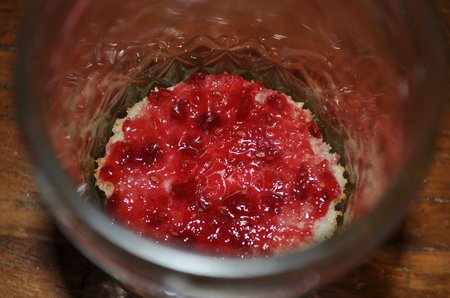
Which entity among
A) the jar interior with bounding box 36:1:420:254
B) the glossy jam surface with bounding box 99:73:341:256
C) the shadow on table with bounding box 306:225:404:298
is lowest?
the shadow on table with bounding box 306:225:404:298

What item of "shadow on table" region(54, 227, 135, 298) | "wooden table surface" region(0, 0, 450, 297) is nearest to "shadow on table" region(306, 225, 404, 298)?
"wooden table surface" region(0, 0, 450, 297)

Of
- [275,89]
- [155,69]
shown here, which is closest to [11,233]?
[155,69]

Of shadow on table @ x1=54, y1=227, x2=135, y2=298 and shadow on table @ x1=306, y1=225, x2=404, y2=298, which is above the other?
shadow on table @ x1=306, y1=225, x2=404, y2=298

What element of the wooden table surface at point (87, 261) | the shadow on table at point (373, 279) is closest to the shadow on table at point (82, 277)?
the wooden table surface at point (87, 261)

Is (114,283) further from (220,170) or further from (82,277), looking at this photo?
(220,170)

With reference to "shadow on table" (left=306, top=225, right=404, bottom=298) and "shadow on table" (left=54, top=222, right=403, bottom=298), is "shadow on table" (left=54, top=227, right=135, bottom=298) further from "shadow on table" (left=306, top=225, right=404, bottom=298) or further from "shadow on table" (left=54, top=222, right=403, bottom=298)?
"shadow on table" (left=306, top=225, right=404, bottom=298)

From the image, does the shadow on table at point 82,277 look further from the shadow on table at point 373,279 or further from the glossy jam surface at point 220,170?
the shadow on table at point 373,279

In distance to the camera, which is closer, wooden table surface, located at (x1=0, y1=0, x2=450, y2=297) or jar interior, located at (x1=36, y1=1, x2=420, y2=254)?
jar interior, located at (x1=36, y1=1, x2=420, y2=254)
